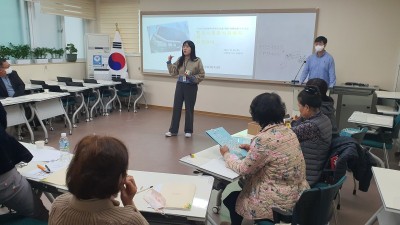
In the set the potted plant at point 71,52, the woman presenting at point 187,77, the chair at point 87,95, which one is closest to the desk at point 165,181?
the woman presenting at point 187,77

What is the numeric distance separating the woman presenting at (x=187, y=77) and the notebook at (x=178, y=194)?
3.37m

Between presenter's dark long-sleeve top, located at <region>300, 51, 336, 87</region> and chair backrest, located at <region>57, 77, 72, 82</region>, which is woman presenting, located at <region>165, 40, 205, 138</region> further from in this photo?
chair backrest, located at <region>57, 77, 72, 82</region>

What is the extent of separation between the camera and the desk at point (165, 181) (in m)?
1.58

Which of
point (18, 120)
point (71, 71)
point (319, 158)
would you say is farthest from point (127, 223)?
point (71, 71)

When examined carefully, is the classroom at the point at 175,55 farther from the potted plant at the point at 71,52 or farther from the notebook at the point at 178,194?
the notebook at the point at 178,194

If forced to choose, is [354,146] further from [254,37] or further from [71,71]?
[71,71]

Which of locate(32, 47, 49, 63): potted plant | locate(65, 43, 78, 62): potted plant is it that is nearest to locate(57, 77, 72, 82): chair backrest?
locate(32, 47, 49, 63): potted plant

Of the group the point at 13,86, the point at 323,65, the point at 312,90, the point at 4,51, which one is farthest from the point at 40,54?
the point at 312,90

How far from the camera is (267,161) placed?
1.83 meters

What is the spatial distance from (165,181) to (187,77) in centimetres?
327

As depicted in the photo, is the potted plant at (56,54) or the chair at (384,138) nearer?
the chair at (384,138)

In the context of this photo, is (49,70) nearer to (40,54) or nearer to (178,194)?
(40,54)

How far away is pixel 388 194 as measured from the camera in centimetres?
175

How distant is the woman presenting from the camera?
5070 mm
